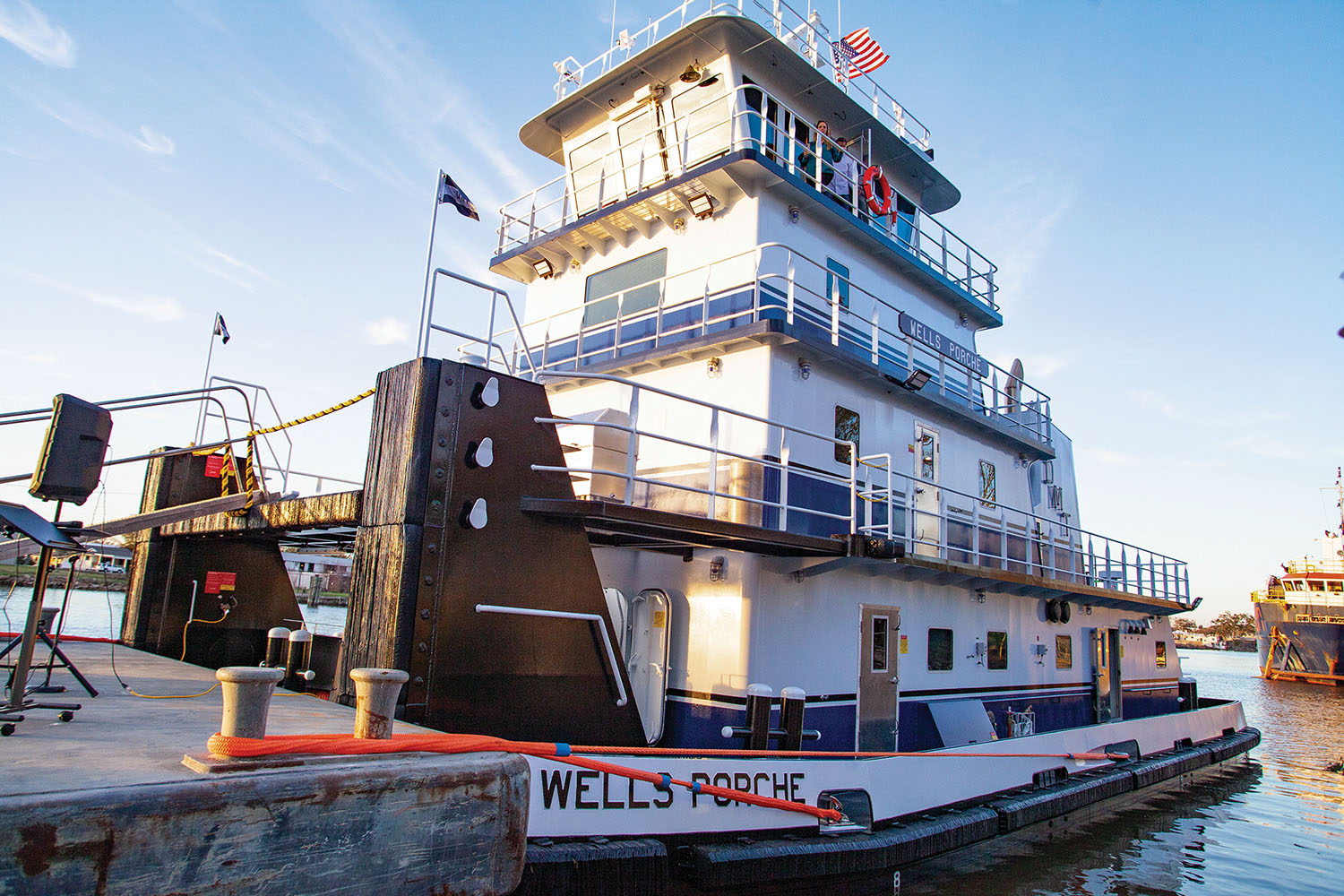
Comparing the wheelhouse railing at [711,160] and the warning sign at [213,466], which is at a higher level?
the wheelhouse railing at [711,160]

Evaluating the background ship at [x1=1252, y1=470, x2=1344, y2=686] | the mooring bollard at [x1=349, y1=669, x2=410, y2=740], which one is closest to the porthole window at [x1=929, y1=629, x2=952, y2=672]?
the mooring bollard at [x1=349, y1=669, x2=410, y2=740]

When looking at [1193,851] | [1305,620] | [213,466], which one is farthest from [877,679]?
[1305,620]

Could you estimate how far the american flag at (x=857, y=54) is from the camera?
15.3 m

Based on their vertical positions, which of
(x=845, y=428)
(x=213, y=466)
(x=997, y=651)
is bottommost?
(x=997, y=651)

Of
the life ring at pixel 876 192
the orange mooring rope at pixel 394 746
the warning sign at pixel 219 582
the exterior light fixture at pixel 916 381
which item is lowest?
the orange mooring rope at pixel 394 746

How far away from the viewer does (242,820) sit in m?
3.38

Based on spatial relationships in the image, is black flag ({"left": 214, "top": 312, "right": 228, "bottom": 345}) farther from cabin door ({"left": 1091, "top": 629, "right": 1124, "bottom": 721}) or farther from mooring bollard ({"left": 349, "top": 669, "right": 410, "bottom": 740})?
cabin door ({"left": 1091, "top": 629, "right": 1124, "bottom": 721})

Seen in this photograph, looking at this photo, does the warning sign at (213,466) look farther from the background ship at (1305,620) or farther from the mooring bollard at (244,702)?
the background ship at (1305,620)

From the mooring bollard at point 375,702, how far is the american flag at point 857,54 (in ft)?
47.5

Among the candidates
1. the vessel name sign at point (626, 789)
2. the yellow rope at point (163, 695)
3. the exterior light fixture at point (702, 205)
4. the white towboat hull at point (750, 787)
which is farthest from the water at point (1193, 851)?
the exterior light fixture at point (702, 205)

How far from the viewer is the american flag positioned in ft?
50.1

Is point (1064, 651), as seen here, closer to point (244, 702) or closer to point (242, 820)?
point (244, 702)

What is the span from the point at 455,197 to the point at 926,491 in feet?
28.6

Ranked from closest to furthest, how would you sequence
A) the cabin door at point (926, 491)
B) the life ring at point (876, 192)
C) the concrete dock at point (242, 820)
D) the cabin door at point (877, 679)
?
the concrete dock at point (242, 820) < the cabin door at point (877, 679) < the cabin door at point (926, 491) < the life ring at point (876, 192)
